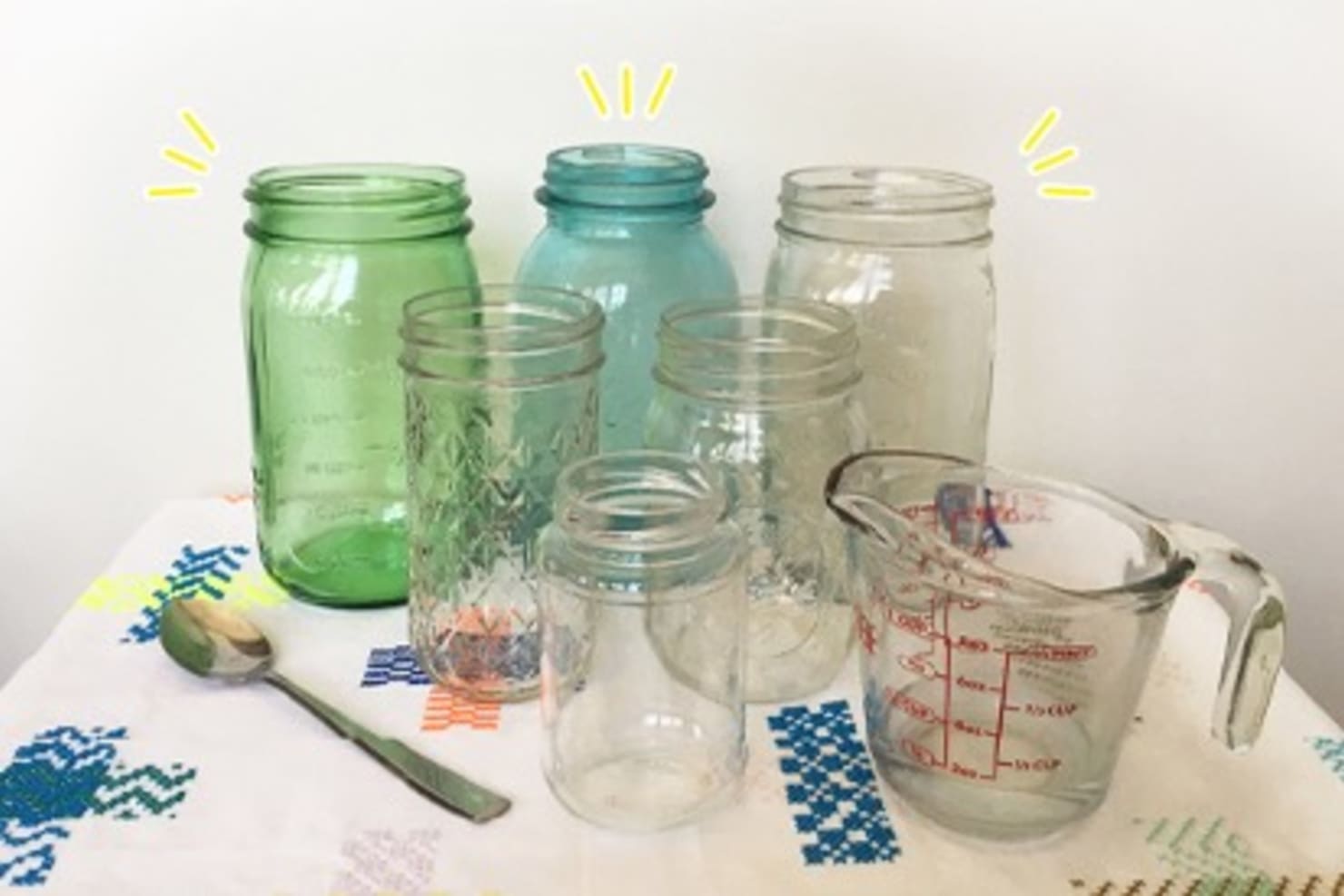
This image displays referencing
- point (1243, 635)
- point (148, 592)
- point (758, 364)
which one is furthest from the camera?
point (148, 592)

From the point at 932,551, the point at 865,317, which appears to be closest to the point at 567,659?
the point at 932,551

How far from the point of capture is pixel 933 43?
0.87m

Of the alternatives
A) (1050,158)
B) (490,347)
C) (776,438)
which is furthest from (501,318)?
(1050,158)

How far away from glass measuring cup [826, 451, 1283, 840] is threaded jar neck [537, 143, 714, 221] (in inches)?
8.6

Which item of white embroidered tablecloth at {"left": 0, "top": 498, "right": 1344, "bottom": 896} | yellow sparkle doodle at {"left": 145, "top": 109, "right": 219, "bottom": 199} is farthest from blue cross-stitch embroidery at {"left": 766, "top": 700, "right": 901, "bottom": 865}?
yellow sparkle doodle at {"left": 145, "top": 109, "right": 219, "bottom": 199}

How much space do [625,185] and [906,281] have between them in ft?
0.55

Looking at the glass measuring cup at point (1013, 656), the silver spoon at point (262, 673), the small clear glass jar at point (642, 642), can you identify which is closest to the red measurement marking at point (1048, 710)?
the glass measuring cup at point (1013, 656)

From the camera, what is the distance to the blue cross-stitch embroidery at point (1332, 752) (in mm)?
650

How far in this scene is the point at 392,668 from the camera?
A: 28.9 inches

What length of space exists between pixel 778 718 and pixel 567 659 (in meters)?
0.11

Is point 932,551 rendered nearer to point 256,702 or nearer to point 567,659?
point 567,659

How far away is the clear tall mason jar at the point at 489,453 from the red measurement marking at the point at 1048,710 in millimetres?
242

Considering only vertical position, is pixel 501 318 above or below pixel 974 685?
above

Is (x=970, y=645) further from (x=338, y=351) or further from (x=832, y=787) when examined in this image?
(x=338, y=351)
